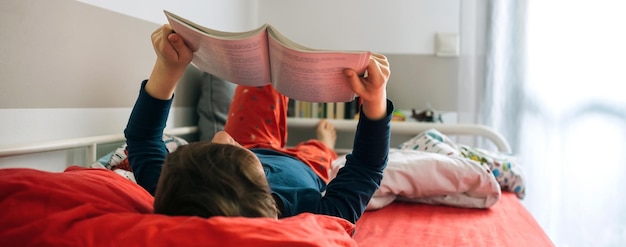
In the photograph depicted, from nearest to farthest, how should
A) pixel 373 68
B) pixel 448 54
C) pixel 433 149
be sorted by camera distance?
pixel 373 68, pixel 433 149, pixel 448 54

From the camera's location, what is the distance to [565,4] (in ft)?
7.60

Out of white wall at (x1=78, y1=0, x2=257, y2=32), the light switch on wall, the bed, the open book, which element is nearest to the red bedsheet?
the bed

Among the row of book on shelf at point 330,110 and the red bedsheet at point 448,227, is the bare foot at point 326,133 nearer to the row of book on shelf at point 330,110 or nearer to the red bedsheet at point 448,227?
the row of book on shelf at point 330,110

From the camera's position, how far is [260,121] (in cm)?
200

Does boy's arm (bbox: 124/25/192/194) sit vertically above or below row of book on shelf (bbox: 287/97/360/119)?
above

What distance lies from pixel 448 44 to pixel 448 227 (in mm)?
1367

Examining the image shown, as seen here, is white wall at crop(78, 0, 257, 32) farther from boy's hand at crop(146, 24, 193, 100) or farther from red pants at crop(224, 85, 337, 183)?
boy's hand at crop(146, 24, 193, 100)

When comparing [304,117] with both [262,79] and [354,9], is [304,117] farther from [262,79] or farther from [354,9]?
[262,79]

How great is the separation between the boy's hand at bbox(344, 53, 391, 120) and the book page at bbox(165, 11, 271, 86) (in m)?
0.16

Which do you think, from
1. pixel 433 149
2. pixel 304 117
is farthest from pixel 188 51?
pixel 304 117

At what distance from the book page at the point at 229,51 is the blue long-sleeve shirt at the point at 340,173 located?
115 millimetres

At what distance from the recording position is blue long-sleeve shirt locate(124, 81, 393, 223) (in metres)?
1.07

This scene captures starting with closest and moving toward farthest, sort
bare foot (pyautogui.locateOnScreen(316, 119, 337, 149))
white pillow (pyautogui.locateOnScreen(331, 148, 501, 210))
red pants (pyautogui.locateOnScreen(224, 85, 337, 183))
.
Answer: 1. white pillow (pyautogui.locateOnScreen(331, 148, 501, 210))
2. red pants (pyautogui.locateOnScreen(224, 85, 337, 183))
3. bare foot (pyautogui.locateOnScreen(316, 119, 337, 149))

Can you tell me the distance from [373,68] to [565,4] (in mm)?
1638
